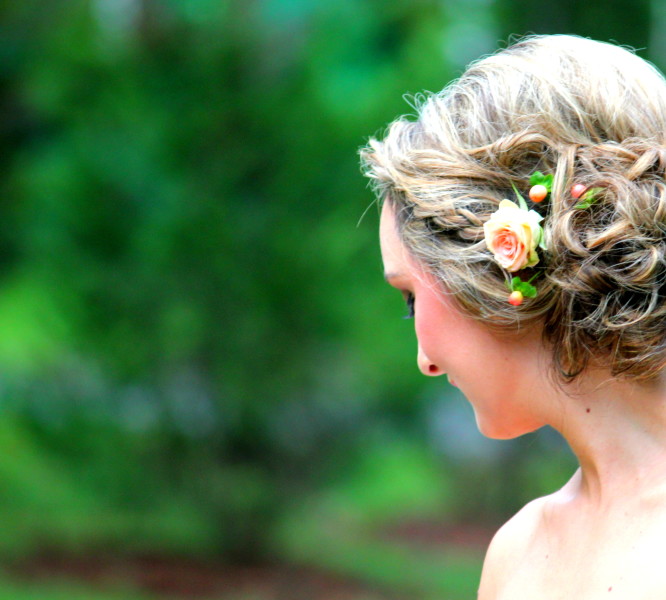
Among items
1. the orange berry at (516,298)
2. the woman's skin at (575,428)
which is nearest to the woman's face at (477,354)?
the woman's skin at (575,428)

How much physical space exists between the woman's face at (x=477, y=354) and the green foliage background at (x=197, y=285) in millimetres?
3575

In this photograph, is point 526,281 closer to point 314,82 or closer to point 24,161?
point 314,82

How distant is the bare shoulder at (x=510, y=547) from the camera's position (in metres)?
1.75

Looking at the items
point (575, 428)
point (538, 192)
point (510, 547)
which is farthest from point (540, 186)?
point (510, 547)

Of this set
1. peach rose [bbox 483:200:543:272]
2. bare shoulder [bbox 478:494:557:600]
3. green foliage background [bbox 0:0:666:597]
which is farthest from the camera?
green foliage background [bbox 0:0:666:597]

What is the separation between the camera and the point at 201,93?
511cm

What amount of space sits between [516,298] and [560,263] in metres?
0.09

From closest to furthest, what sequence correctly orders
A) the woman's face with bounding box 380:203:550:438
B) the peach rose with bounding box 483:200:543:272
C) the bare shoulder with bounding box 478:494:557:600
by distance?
the peach rose with bounding box 483:200:543:272 < the woman's face with bounding box 380:203:550:438 < the bare shoulder with bounding box 478:494:557:600

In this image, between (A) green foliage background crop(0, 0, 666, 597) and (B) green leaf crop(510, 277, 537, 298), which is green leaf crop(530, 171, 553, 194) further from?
(A) green foliage background crop(0, 0, 666, 597)

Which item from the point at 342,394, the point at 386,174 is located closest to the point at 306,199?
the point at 342,394

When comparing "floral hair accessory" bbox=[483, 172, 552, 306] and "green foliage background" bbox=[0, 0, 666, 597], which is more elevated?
"green foliage background" bbox=[0, 0, 666, 597]

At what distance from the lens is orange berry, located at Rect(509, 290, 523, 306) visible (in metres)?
1.41

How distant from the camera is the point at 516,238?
138 centimetres

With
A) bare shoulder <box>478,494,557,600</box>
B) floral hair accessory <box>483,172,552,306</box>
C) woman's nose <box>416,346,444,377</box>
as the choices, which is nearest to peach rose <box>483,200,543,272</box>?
floral hair accessory <box>483,172,552,306</box>
